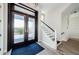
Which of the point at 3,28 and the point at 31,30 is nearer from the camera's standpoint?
the point at 3,28

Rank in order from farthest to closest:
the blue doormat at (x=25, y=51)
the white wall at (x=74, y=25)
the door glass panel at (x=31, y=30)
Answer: the door glass panel at (x=31, y=30)
the white wall at (x=74, y=25)
the blue doormat at (x=25, y=51)

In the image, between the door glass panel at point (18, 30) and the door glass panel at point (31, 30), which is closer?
the door glass panel at point (18, 30)

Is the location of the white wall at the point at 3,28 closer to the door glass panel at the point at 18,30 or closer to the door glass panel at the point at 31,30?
the door glass panel at the point at 18,30

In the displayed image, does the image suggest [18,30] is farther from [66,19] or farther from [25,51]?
[66,19]

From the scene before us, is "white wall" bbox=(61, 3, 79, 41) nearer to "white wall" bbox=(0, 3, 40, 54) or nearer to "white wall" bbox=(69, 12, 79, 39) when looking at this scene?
"white wall" bbox=(69, 12, 79, 39)

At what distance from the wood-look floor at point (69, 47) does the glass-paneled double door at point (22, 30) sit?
821 mm

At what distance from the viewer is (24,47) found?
2.35 meters

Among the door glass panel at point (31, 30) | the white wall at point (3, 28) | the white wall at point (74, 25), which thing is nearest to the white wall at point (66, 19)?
the white wall at point (74, 25)

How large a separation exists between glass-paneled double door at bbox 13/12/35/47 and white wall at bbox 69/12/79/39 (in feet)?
3.38

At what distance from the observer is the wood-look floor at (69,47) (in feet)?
7.60

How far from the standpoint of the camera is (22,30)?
2406 millimetres

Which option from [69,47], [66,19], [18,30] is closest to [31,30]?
[18,30]

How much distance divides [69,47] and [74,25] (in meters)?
0.60

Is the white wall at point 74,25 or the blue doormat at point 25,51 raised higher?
the white wall at point 74,25
